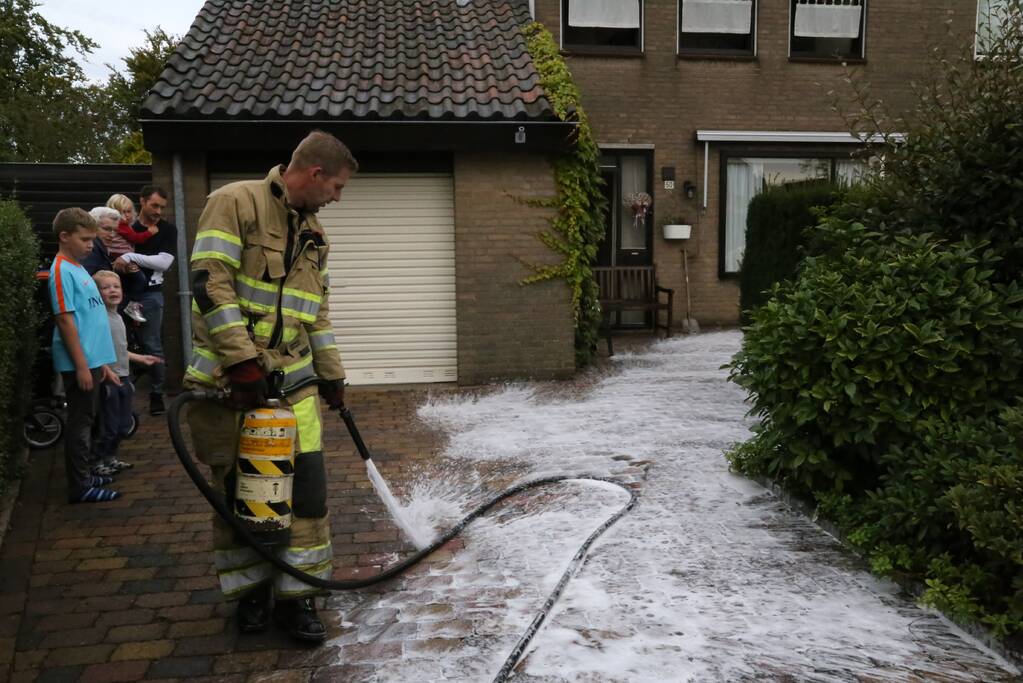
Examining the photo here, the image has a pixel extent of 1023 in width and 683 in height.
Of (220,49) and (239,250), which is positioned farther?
(220,49)

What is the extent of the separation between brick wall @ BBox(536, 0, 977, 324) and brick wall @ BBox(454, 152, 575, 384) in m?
4.49

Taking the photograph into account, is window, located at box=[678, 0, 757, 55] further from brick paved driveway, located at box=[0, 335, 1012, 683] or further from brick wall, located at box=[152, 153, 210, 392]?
brick paved driveway, located at box=[0, 335, 1012, 683]

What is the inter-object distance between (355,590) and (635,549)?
148 centimetres

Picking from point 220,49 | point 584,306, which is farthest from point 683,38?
point 220,49

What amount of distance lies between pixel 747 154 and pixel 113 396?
441 inches

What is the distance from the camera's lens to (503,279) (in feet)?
32.7

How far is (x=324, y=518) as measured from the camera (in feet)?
13.1

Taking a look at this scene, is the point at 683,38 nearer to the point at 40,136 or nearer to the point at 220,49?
the point at 220,49

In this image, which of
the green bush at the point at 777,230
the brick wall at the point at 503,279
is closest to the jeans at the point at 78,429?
the brick wall at the point at 503,279

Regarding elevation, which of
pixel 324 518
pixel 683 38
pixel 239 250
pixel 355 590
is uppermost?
pixel 683 38

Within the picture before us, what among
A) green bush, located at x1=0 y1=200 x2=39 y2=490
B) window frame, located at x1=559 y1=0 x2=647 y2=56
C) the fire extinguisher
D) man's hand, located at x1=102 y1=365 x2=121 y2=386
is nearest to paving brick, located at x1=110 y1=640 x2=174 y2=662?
the fire extinguisher

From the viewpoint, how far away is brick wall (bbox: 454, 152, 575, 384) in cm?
987

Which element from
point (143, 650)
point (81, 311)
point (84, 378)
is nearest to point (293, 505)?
point (143, 650)

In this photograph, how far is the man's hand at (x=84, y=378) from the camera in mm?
5516
